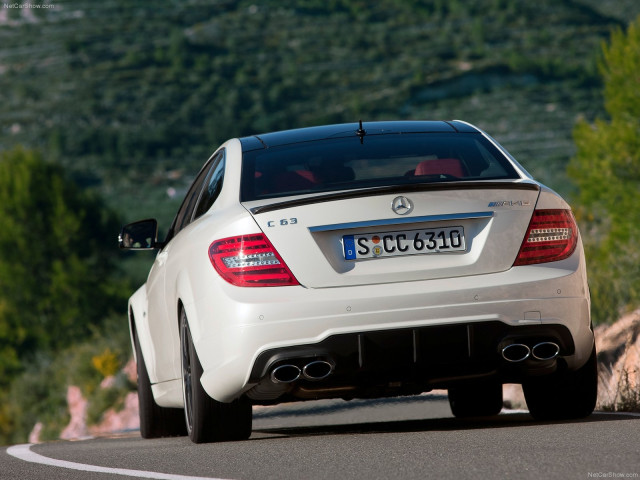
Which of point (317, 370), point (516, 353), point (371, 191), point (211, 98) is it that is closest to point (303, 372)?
point (317, 370)

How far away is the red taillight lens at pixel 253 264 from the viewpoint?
6.77 meters

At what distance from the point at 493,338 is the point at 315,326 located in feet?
2.80

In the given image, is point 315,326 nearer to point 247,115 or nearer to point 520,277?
point 520,277

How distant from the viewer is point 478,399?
9500 mm

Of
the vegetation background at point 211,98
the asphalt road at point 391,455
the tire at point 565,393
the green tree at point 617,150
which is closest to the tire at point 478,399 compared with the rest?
the asphalt road at point 391,455

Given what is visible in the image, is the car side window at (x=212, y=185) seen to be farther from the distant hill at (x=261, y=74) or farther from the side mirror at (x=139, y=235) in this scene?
the distant hill at (x=261, y=74)

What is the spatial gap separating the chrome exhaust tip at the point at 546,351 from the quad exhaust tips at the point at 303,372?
1.01m

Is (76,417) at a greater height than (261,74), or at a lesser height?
greater

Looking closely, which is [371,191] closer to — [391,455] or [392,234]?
[392,234]

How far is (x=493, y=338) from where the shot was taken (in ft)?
22.4

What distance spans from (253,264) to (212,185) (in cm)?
135

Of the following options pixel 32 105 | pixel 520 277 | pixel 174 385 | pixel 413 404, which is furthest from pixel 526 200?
pixel 32 105

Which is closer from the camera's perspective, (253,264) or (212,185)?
(253,264)

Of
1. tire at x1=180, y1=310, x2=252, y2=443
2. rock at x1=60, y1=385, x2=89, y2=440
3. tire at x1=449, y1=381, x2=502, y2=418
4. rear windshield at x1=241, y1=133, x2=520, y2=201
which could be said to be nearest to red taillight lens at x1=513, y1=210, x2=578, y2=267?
rear windshield at x1=241, y1=133, x2=520, y2=201
